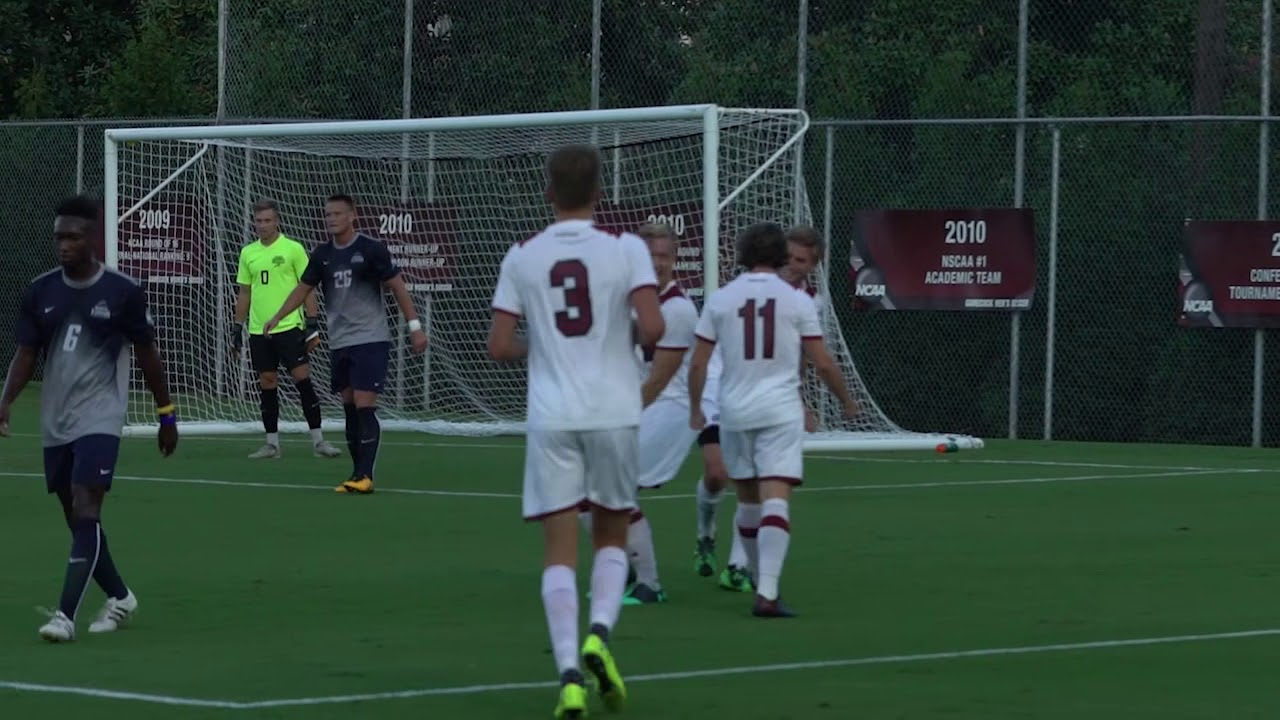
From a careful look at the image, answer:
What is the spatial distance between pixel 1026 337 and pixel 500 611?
44.4 feet

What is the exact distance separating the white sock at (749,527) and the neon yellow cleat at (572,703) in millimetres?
3518

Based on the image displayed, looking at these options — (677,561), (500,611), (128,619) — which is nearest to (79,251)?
(128,619)

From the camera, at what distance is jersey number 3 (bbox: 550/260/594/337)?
8.52m

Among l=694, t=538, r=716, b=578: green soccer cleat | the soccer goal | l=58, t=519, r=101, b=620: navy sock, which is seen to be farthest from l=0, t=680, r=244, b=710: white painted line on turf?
the soccer goal

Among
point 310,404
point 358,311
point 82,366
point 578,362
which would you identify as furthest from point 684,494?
point 578,362

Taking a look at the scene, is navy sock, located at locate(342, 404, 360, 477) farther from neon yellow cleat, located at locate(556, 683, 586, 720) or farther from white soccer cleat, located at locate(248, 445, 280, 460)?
neon yellow cleat, located at locate(556, 683, 586, 720)

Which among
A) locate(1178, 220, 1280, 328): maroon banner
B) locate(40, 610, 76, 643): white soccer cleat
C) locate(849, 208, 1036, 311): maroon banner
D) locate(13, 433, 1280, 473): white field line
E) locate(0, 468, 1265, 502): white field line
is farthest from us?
locate(849, 208, 1036, 311): maroon banner

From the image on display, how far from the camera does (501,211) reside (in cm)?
2608

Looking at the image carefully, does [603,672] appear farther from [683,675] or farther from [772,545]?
[772,545]

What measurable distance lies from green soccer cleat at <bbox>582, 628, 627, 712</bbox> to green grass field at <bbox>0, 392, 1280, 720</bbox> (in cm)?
16

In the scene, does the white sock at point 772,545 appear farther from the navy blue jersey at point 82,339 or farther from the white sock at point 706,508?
the navy blue jersey at point 82,339

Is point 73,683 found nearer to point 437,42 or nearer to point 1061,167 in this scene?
point 1061,167

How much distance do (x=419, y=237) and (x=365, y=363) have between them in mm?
9216

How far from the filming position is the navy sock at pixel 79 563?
10422mm
